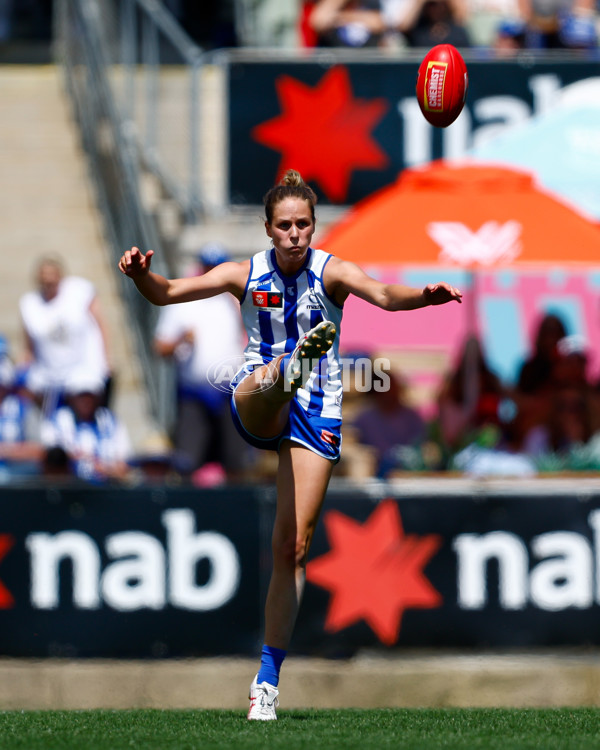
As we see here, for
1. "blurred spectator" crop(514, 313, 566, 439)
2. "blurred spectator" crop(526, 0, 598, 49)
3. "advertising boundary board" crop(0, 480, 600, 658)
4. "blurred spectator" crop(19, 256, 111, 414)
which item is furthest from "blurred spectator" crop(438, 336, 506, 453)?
"blurred spectator" crop(526, 0, 598, 49)

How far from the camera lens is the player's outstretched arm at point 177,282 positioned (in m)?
6.22

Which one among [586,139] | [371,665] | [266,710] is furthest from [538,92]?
[266,710]

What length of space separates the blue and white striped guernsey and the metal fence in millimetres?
5555

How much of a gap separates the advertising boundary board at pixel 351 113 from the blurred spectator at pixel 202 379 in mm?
1801

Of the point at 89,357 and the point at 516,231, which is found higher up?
the point at 516,231

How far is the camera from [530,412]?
10523 mm

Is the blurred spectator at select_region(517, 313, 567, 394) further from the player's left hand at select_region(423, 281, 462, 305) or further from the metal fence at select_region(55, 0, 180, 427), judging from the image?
the player's left hand at select_region(423, 281, 462, 305)

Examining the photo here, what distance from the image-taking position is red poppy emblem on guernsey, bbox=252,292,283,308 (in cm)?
646

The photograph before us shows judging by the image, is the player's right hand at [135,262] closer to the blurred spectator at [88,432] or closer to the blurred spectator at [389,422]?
the blurred spectator at [88,432]

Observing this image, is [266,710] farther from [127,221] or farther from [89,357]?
[127,221]

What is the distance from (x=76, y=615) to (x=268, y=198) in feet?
11.3

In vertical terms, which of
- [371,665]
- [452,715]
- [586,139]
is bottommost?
[371,665]

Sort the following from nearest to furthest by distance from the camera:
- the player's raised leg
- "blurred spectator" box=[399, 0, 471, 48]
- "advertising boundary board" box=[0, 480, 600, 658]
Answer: the player's raised leg < "advertising boundary board" box=[0, 480, 600, 658] < "blurred spectator" box=[399, 0, 471, 48]

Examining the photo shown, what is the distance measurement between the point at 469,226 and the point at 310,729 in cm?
426
